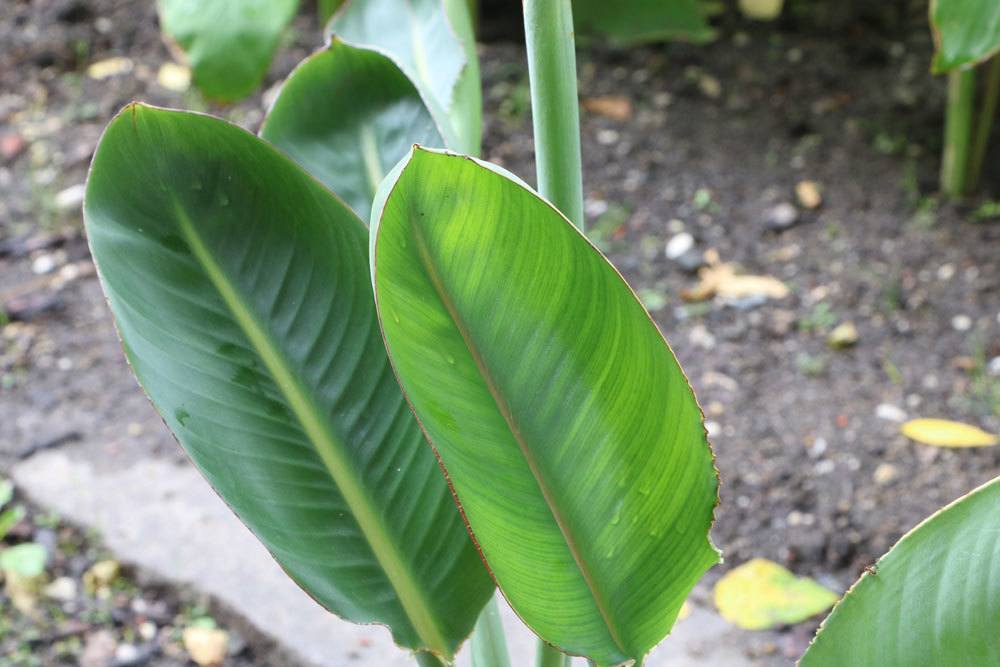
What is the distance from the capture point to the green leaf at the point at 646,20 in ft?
6.47

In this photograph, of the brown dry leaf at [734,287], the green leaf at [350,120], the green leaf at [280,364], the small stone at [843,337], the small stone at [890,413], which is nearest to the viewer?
the green leaf at [280,364]

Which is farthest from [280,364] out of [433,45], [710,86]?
[710,86]

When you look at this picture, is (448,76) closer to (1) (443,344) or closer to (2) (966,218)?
(1) (443,344)

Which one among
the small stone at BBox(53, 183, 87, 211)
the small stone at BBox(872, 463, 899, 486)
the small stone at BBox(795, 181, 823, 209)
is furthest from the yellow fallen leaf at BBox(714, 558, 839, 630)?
the small stone at BBox(53, 183, 87, 211)

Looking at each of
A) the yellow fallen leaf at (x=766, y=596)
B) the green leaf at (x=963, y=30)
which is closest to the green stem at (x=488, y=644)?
the yellow fallen leaf at (x=766, y=596)

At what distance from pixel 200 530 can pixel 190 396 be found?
2.40ft

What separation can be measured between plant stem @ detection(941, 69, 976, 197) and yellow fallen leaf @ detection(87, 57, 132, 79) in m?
1.50

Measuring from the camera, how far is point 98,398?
1483mm

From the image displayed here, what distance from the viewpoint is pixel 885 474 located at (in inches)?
48.3

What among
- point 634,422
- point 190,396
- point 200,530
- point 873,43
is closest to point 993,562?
point 634,422

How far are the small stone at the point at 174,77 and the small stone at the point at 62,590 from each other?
3.69ft

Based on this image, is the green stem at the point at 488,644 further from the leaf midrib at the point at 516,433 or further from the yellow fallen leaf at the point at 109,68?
the yellow fallen leaf at the point at 109,68

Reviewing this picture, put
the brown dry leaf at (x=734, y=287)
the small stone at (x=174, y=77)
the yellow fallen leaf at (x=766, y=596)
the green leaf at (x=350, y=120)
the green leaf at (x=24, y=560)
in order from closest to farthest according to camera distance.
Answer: the green leaf at (x=350, y=120), the yellow fallen leaf at (x=766, y=596), the green leaf at (x=24, y=560), the brown dry leaf at (x=734, y=287), the small stone at (x=174, y=77)

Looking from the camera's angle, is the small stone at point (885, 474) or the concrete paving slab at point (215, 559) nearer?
the concrete paving slab at point (215, 559)
